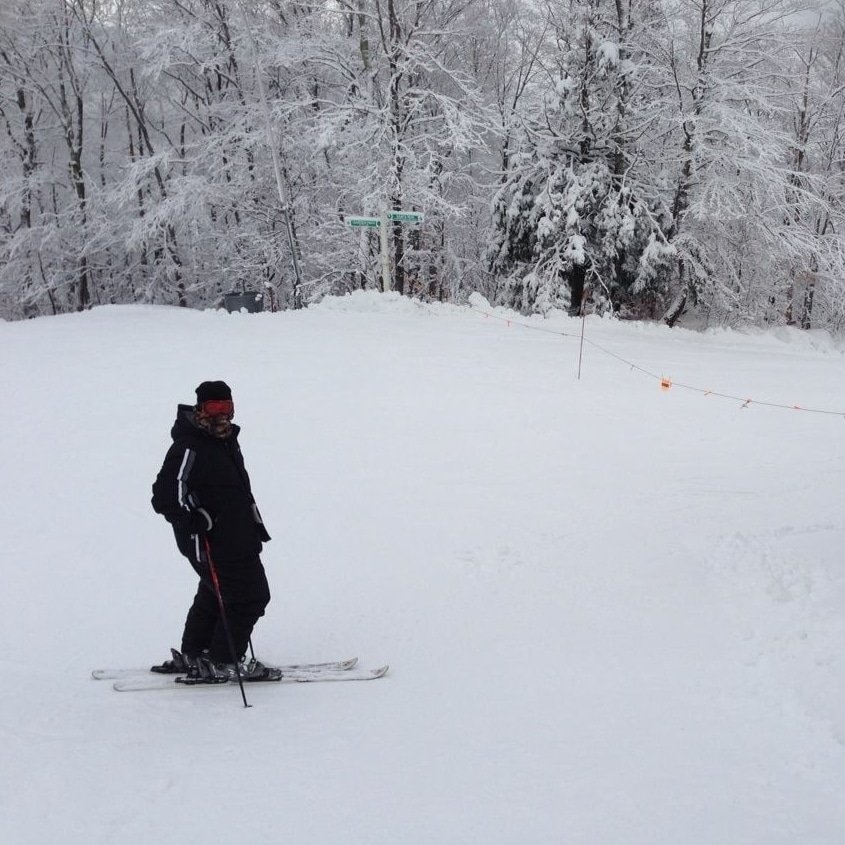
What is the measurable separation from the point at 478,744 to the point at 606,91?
721 inches

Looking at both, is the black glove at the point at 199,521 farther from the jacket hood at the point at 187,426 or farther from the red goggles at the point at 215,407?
the red goggles at the point at 215,407

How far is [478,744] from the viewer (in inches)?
142

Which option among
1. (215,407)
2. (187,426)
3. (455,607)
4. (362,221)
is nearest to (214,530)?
(187,426)

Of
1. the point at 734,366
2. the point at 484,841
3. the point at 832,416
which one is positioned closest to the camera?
the point at 484,841

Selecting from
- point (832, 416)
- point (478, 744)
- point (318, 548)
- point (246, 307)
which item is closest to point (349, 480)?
point (318, 548)

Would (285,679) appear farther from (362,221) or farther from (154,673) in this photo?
(362,221)

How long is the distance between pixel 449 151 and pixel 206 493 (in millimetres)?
20916

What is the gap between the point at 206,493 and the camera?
3.96 m

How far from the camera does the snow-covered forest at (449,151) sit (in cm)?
1780

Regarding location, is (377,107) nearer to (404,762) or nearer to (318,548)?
(318,548)

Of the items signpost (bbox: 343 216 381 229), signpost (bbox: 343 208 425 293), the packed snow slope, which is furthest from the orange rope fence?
signpost (bbox: 343 216 381 229)

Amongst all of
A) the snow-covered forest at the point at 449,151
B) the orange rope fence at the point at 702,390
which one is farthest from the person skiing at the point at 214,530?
the snow-covered forest at the point at 449,151

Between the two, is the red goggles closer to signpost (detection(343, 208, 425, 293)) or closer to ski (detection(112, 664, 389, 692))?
ski (detection(112, 664, 389, 692))

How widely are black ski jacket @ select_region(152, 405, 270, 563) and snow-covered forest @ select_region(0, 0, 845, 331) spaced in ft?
40.9
